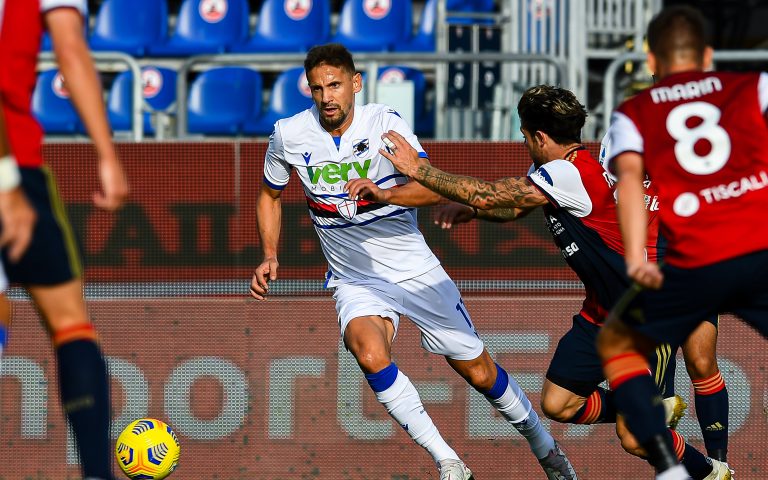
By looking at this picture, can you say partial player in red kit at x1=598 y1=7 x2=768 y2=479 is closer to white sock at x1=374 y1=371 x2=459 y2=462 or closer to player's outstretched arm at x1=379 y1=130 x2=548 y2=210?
player's outstretched arm at x1=379 y1=130 x2=548 y2=210

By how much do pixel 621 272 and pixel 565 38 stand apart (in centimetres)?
538

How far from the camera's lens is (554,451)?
6285 mm

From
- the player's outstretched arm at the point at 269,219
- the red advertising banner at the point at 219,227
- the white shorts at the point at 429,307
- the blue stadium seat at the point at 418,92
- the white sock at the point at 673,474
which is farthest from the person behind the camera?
the blue stadium seat at the point at 418,92

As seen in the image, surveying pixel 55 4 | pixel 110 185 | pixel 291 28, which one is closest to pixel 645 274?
pixel 110 185

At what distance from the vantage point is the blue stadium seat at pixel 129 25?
13.3m

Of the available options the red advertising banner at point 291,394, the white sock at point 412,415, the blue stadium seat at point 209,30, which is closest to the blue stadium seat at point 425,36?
the blue stadium seat at point 209,30

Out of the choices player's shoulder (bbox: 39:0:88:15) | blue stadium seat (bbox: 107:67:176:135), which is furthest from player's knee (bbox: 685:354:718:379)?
blue stadium seat (bbox: 107:67:176:135)

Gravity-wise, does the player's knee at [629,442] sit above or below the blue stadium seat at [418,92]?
below

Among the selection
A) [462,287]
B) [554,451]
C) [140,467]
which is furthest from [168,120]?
[554,451]

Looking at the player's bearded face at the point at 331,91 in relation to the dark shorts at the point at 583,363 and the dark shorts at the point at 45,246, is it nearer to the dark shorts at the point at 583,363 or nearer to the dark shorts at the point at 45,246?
the dark shorts at the point at 583,363

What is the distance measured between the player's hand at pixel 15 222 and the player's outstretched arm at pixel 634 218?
80.9 inches

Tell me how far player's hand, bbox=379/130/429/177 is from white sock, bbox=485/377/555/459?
4.84 feet

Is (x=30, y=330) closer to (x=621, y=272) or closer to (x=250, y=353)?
(x=250, y=353)

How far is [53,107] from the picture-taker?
12.8 metres
